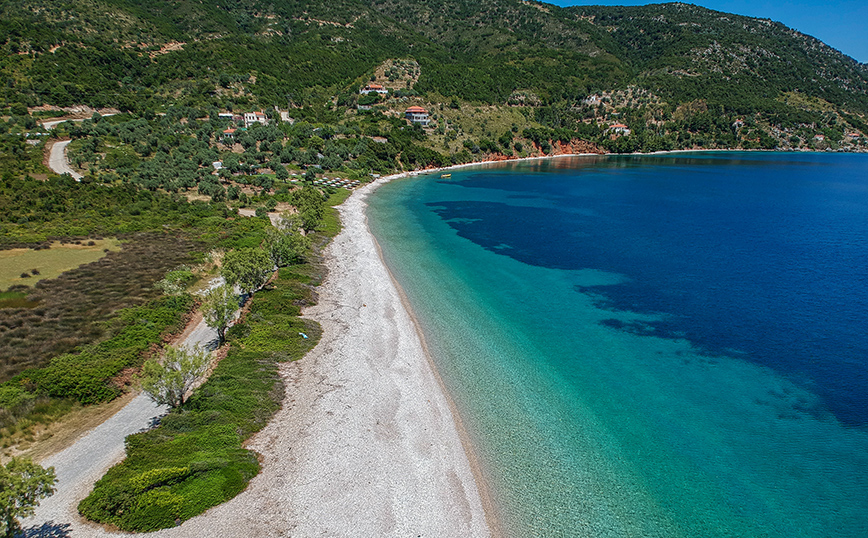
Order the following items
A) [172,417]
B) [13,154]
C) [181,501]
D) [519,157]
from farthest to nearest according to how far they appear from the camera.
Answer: [519,157]
[13,154]
[172,417]
[181,501]

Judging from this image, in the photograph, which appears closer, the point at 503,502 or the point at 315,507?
the point at 315,507

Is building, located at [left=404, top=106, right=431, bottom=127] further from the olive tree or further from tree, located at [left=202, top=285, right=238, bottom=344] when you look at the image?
tree, located at [left=202, top=285, right=238, bottom=344]

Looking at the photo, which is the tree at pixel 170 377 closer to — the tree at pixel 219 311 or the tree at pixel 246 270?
the tree at pixel 219 311

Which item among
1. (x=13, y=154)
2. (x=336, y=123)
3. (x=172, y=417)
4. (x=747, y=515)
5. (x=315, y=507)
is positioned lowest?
(x=747, y=515)

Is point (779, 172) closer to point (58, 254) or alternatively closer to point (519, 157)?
point (519, 157)

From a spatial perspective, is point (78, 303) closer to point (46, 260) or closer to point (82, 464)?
point (46, 260)

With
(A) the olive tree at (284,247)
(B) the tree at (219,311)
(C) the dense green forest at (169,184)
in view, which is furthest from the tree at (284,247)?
(B) the tree at (219,311)

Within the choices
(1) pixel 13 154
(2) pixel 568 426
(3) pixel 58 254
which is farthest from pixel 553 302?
(1) pixel 13 154
